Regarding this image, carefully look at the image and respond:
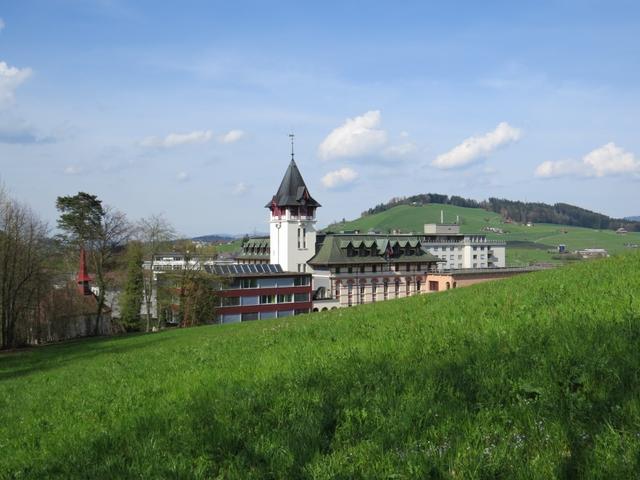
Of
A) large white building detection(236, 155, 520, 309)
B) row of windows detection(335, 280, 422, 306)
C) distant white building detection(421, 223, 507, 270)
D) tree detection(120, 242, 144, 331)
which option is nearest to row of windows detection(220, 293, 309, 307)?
large white building detection(236, 155, 520, 309)

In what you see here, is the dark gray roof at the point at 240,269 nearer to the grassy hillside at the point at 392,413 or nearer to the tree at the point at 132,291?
the tree at the point at 132,291

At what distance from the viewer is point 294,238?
247 ft

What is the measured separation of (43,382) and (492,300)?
14.8 meters

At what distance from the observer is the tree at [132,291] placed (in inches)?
2269

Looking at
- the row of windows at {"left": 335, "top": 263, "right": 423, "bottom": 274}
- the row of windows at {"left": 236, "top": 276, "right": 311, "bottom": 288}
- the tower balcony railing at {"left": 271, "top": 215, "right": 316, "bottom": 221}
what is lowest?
the row of windows at {"left": 236, "top": 276, "right": 311, "bottom": 288}

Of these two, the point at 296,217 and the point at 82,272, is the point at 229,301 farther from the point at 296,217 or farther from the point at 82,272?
the point at 296,217

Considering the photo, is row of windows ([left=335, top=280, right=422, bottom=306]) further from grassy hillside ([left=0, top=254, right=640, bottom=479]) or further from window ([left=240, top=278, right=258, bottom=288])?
grassy hillside ([left=0, top=254, right=640, bottom=479])

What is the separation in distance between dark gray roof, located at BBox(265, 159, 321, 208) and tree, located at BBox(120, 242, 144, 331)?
24296mm

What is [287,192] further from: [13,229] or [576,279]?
[576,279]

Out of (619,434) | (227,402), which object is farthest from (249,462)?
(619,434)

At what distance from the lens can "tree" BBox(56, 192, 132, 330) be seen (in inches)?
2121

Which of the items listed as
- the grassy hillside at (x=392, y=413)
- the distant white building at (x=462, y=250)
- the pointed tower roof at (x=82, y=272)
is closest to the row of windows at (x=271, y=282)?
the pointed tower roof at (x=82, y=272)

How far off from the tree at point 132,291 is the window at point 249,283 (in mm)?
11437

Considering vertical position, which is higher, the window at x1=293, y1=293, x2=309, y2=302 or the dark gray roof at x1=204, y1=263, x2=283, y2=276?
the dark gray roof at x1=204, y1=263, x2=283, y2=276
